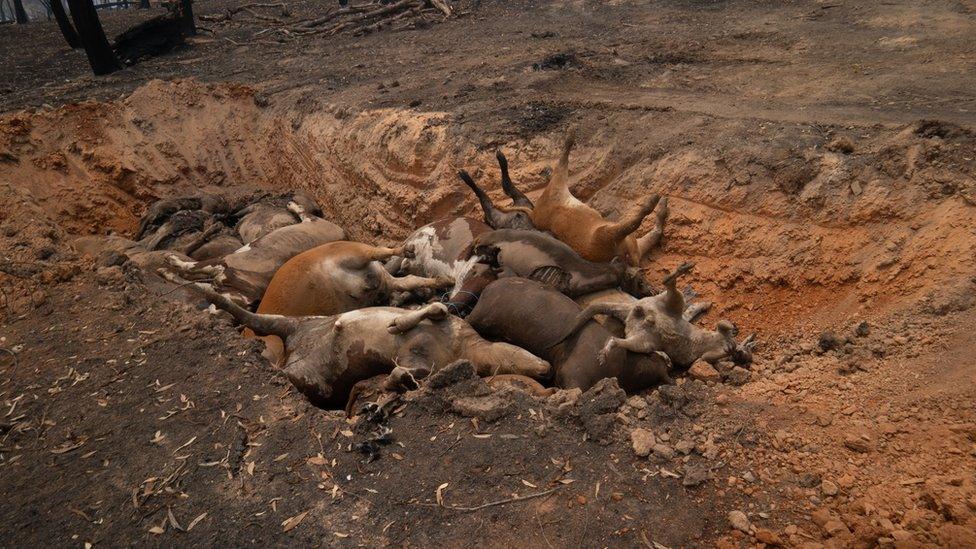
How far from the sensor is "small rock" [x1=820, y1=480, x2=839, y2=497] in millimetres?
3457

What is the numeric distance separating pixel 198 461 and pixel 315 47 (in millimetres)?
12628

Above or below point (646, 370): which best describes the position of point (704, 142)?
above

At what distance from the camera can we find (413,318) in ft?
17.7

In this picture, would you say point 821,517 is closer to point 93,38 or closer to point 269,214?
point 269,214

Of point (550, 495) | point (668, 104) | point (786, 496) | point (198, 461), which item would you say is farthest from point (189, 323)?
point (668, 104)

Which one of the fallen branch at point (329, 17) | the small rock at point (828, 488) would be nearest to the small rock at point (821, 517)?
the small rock at point (828, 488)

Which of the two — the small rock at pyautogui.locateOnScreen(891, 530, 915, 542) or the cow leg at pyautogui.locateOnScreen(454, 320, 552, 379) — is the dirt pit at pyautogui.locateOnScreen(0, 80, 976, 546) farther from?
the cow leg at pyautogui.locateOnScreen(454, 320, 552, 379)

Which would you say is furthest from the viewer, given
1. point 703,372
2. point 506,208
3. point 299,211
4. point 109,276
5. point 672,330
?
point 299,211

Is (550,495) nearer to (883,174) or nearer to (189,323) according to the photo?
(189,323)

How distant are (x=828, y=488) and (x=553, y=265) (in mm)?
3187

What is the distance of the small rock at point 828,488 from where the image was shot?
3457mm

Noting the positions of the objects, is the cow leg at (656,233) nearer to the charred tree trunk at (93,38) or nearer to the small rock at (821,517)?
the small rock at (821,517)

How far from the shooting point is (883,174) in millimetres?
5824

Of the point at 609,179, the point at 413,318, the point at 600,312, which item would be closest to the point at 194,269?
the point at 413,318
